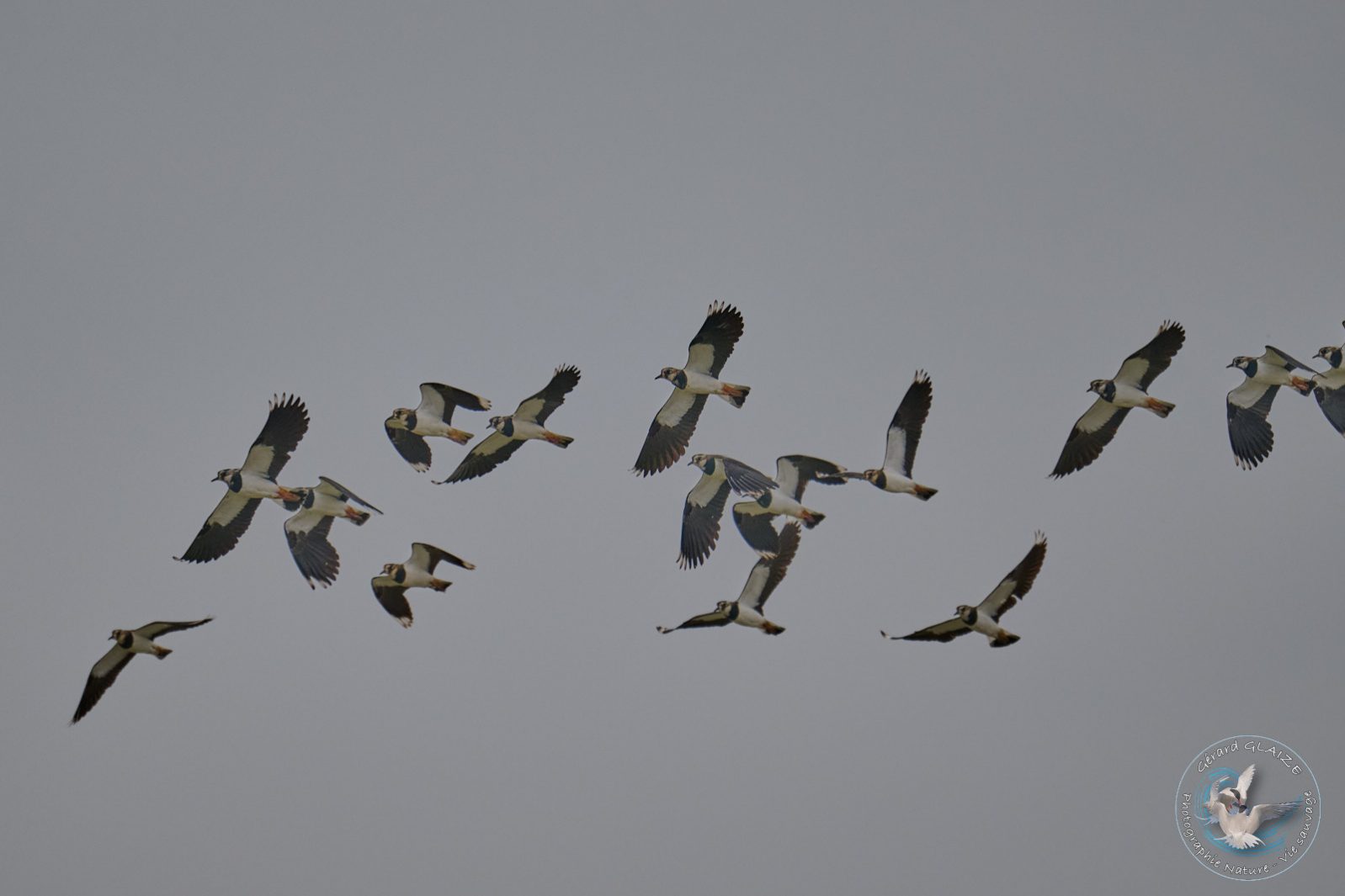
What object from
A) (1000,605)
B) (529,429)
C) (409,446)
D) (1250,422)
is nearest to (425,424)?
(409,446)

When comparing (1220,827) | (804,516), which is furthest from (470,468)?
(1220,827)

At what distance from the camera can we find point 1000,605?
4050cm

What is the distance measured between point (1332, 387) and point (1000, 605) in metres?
8.46

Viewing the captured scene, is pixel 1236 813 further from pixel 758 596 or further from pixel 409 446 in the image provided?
pixel 409 446

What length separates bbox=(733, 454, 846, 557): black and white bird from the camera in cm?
4150

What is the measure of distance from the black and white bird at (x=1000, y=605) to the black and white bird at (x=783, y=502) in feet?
10.3

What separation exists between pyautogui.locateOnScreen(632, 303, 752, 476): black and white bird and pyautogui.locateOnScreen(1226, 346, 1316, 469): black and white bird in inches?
377

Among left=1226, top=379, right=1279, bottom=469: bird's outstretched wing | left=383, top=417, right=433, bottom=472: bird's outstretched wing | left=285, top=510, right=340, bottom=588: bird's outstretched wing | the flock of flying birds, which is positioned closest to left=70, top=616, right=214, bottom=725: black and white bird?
the flock of flying birds

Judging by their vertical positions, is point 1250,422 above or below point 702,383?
above

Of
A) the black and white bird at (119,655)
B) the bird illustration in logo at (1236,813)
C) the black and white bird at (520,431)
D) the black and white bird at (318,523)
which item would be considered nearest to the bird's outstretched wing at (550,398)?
the black and white bird at (520,431)

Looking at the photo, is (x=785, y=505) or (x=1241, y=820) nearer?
(x=785, y=505)

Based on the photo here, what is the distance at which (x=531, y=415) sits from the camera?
44.1m

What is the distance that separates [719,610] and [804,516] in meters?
2.58

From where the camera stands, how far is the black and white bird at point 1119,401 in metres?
41.8
